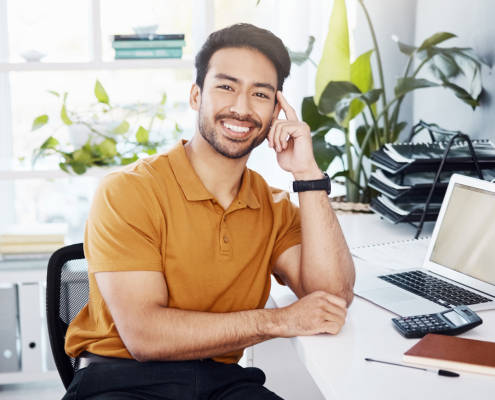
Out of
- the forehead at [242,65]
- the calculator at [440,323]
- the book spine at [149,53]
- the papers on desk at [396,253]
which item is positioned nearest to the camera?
the calculator at [440,323]

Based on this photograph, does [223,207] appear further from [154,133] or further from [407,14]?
[407,14]

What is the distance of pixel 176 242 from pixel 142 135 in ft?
4.21

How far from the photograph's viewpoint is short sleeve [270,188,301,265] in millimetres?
1646

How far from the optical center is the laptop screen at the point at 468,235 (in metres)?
1.54

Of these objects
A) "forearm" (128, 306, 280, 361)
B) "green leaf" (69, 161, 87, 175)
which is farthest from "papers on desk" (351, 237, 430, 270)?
"green leaf" (69, 161, 87, 175)

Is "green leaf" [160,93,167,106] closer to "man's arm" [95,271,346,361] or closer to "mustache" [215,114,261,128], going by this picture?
"mustache" [215,114,261,128]

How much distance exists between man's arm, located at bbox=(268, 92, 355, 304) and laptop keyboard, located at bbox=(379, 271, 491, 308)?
0.13 meters

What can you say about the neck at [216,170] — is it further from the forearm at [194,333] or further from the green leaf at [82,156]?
the green leaf at [82,156]

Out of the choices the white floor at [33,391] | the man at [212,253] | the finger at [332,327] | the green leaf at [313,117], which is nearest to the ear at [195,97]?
the man at [212,253]

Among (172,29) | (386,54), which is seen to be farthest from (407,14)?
(172,29)

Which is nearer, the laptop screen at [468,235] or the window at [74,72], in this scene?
the laptop screen at [468,235]

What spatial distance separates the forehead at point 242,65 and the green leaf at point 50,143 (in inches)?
49.6

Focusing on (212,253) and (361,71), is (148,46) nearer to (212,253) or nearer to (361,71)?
(361,71)

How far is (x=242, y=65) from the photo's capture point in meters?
1.61
